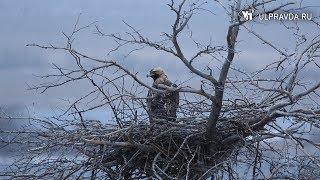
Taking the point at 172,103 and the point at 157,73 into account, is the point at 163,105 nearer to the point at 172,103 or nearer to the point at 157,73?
the point at 172,103

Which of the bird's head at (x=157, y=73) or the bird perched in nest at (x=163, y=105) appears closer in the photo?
the bird perched in nest at (x=163, y=105)

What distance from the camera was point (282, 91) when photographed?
16.9 ft

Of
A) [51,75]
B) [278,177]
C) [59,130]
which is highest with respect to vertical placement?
[51,75]

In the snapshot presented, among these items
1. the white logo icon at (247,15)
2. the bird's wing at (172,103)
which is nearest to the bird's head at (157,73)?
the bird's wing at (172,103)

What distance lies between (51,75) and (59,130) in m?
0.67

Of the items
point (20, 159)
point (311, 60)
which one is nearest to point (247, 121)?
point (311, 60)

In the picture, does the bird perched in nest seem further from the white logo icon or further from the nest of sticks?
the white logo icon

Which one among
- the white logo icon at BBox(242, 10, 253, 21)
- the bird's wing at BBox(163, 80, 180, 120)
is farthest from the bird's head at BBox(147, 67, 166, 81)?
the white logo icon at BBox(242, 10, 253, 21)

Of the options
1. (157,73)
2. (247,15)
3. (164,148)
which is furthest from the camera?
(157,73)

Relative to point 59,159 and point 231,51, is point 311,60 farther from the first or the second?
point 59,159

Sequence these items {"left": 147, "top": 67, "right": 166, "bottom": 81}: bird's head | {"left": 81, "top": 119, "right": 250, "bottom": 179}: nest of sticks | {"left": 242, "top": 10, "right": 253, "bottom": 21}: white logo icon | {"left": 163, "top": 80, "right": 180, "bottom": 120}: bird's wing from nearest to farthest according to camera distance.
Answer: {"left": 242, "top": 10, "right": 253, "bottom": 21}: white logo icon
{"left": 81, "top": 119, "right": 250, "bottom": 179}: nest of sticks
{"left": 163, "top": 80, "right": 180, "bottom": 120}: bird's wing
{"left": 147, "top": 67, "right": 166, "bottom": 81}: bird's head

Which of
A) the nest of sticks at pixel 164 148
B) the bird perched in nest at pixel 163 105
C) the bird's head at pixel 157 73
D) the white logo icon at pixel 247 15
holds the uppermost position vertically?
the bird's head at pixel 157 73

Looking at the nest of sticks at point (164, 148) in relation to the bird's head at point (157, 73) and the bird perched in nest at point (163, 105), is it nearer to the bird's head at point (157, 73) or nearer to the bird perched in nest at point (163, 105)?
the bird perched in nest at point (163, 105)

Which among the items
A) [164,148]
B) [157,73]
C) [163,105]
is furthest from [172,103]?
[157,73]
